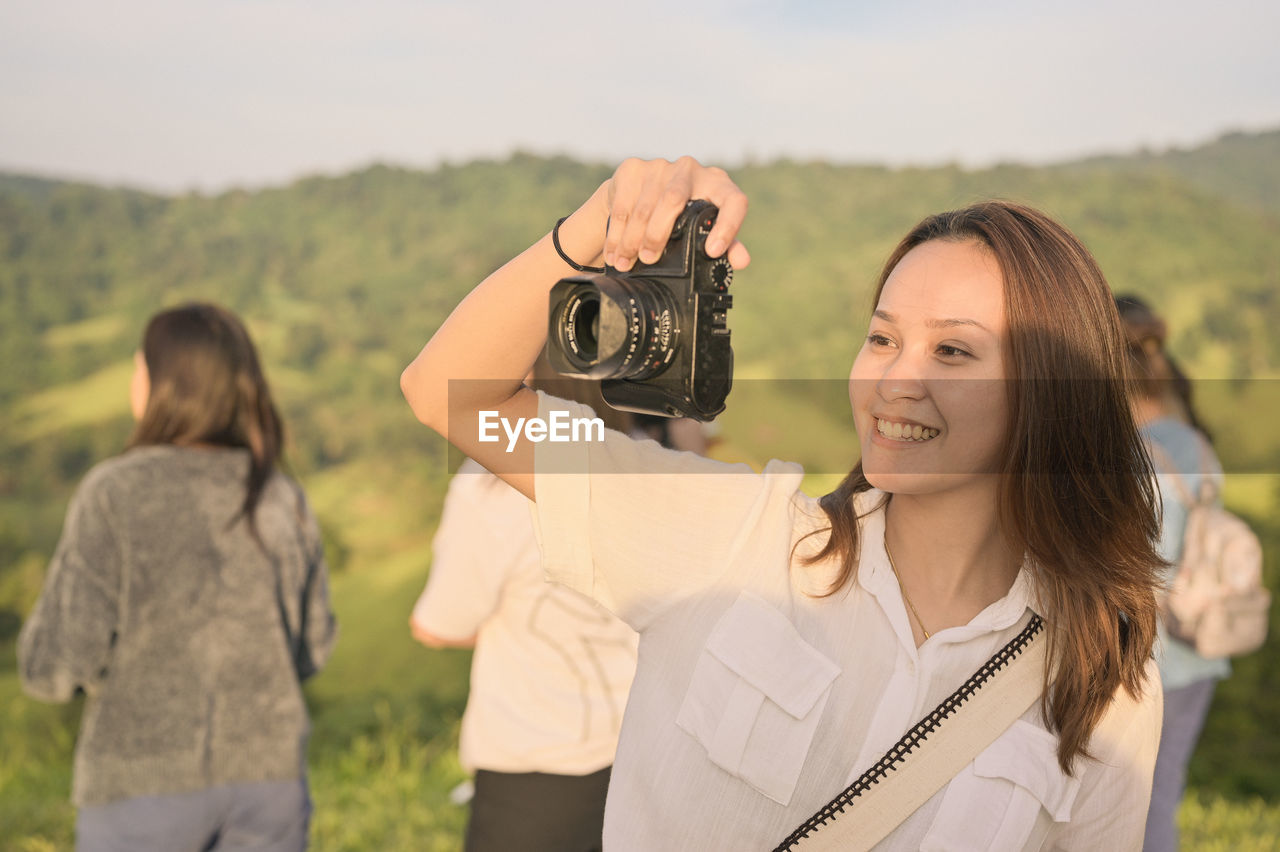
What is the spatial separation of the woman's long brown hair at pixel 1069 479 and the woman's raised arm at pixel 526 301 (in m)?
0.49

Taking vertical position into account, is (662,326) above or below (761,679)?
above

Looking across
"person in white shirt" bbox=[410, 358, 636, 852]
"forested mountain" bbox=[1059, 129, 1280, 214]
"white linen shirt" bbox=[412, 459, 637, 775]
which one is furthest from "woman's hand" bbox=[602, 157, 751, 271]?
"forested mountain" bbox=[1059, 129, 1280, 214]

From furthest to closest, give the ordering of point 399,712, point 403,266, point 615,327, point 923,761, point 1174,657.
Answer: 1. point 403,266
2. point 399,712
3. point 1174,657
4. point 923,761
5. point 615,327

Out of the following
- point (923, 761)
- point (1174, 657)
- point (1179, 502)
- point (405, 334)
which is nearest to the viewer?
point (923, 761)

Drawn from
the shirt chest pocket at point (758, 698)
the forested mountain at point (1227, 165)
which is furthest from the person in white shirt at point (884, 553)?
the forested mountain at point (1227, 165)

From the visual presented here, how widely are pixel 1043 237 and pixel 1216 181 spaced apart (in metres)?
6.30

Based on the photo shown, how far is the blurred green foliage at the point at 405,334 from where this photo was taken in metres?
5.64

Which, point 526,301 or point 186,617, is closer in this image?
point 526,301

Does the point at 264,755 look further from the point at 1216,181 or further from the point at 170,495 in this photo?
the point at 1216,181

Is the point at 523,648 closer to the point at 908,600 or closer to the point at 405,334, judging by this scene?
the point at 908,600

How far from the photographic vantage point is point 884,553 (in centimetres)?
162

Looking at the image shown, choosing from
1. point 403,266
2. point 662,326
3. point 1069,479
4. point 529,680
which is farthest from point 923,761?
point 403,266

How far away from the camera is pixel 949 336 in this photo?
156 cm

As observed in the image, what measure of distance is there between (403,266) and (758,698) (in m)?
5.78
